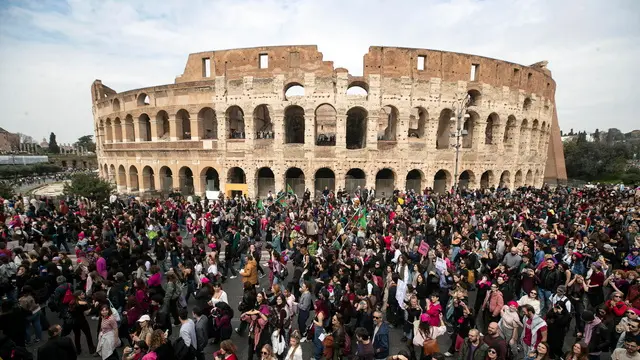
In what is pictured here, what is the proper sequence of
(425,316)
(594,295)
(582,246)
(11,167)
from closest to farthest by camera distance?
(425,316)
(594,295)
(582,246)
(11,167)

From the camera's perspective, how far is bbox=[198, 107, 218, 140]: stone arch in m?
26.2

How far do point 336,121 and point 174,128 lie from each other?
13.9 m

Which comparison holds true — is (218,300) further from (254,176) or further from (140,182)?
(140,182)

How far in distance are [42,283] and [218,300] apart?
177 inches

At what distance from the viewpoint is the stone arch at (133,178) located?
30.4 meters

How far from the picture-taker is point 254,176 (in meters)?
25.2

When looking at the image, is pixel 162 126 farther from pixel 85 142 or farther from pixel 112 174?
pixel 85 142

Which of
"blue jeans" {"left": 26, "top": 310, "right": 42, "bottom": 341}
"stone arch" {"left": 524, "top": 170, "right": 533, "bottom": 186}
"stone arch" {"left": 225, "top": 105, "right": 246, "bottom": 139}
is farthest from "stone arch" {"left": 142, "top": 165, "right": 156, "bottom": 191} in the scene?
"stone arch" {"left": 524, "top": 170, "right": 533, "bottom": 186}

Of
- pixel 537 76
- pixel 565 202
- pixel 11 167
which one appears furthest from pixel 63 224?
pixel 11 167

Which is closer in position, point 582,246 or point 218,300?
point 218,300

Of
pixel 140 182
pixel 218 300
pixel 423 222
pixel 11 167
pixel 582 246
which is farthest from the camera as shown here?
pixel 11 167

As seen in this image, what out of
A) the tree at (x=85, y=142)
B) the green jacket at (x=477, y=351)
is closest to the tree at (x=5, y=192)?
the green jacket at (x=477, y=351)

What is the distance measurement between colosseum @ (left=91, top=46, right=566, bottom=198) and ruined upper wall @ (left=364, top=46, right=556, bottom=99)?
0.25 feet

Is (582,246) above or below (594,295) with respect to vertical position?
above
